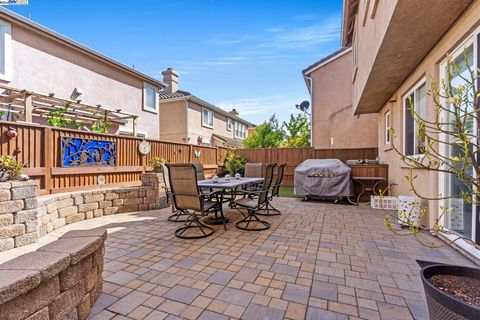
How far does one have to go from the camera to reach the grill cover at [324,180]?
714cm

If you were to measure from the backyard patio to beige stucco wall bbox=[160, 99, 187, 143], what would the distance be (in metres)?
10.8

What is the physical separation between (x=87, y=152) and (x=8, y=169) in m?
1.90

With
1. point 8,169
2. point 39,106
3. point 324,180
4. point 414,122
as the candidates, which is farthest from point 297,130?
point 8,169

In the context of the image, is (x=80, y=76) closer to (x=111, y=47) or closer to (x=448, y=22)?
(x=111, y=47)

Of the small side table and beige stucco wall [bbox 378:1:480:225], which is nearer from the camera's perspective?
beige stucco wall [bbox 378:1:480:225]

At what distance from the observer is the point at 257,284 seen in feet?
8.11

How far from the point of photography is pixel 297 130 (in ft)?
56.9

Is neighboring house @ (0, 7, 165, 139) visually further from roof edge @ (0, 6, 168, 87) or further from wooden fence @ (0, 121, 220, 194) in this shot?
wooden fence @ (0, 121, 220, 194)

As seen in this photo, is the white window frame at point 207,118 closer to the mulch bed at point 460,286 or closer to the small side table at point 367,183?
the small side table at point 367,183

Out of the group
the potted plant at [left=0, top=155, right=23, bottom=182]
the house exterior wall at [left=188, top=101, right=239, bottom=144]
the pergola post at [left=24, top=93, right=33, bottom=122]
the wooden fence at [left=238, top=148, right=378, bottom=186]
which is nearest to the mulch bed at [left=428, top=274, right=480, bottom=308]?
the potted plant at [left=0, top=155, right=23, bottom=182]

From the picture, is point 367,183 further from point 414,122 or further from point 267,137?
point 267,137

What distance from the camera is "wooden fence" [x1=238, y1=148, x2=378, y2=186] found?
10312 mm

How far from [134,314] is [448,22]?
16.1 feet

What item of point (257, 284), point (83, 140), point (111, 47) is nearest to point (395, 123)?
point (257, 284)
